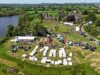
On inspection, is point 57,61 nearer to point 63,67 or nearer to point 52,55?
point 63,67

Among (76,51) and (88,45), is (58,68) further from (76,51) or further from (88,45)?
(88,45)

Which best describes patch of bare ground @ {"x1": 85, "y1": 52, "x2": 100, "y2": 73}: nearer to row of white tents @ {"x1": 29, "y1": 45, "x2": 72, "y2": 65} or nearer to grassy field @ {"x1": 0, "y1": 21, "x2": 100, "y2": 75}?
grassy field @ {"x1": 0, "y1": 21, "x2": 100, "y2": 75}

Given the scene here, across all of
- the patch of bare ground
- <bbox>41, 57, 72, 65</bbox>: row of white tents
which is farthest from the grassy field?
<bbox>41, 57, 72, 65</bbox>: row of white tents

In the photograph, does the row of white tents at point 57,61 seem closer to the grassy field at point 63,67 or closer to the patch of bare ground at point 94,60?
the grassy field at point 63,67

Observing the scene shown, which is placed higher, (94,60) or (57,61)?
(57,61)

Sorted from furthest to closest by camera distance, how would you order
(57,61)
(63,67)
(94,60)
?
1. (94,60)
2. (57,61)
3. (63,67)

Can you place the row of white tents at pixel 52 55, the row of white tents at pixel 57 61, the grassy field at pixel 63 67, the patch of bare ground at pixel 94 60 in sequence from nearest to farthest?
the grassy field at pixel 63 67 < the patch of bare ground at pixel 94 60 < the row of white tents at pixel 57 61 < the row of white tents at pixel 52 55

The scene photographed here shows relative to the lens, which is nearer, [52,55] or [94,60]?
[94,60]

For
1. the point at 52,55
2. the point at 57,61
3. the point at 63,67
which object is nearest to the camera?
the point at 63,67

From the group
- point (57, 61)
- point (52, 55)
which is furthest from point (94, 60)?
point (52, 55)

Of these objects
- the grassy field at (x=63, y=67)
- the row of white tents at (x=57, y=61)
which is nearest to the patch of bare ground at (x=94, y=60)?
the grassy field at (x=63, y=67)

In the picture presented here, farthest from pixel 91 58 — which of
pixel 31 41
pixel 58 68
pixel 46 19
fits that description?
pixel 46 19
